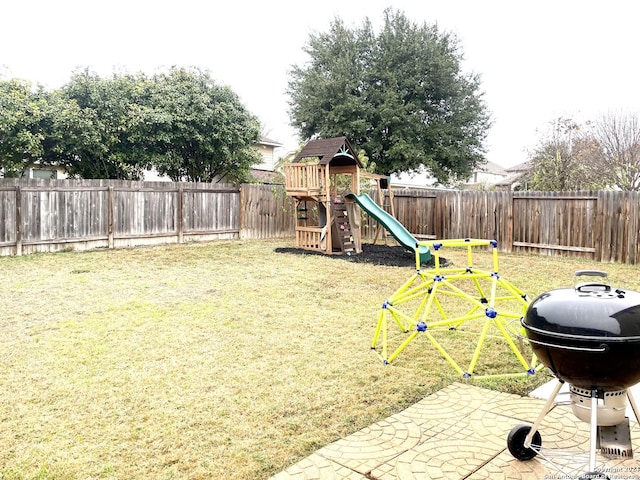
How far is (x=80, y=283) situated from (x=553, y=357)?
290 inches

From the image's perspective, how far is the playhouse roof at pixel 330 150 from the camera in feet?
38.0

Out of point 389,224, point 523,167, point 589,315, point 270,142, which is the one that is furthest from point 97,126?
point 523,167

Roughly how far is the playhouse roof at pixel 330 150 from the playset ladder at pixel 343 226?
1122 mm

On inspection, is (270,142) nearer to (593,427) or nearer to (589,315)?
(589,315)

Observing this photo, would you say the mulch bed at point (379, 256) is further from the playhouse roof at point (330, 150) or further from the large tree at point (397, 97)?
the large tree at point (397, 97)

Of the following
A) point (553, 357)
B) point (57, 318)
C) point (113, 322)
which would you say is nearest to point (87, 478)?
point (553, 357)

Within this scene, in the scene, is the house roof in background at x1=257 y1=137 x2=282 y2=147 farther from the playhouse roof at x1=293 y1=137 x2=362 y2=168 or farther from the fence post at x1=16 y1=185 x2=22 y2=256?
the fence post at x1=16 y1=185 x2=22 y2=256

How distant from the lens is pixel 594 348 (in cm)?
198

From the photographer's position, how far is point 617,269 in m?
9.74

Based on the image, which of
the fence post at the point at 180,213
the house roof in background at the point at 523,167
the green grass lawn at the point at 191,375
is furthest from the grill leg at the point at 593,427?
the house roof in background at the point at 523,167

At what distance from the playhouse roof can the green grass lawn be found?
15.4ft

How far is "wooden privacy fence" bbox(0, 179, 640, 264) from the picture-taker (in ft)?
34.7

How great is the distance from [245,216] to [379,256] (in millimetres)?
5627

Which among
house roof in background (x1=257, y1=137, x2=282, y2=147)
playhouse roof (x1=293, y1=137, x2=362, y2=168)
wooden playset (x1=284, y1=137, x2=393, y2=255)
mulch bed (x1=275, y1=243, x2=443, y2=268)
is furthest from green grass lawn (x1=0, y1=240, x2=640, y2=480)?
house roof in background (x1=257, y1=137, x2=282, y2=147)
